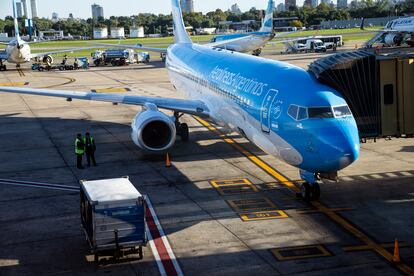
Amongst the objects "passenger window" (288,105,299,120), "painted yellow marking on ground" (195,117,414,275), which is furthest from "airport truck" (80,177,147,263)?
"painted yellow marking on ground" (195,117,414,275)

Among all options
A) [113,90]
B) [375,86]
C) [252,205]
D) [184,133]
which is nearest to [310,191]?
[252,205]

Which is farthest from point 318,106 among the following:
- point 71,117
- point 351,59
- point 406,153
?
point 71,117

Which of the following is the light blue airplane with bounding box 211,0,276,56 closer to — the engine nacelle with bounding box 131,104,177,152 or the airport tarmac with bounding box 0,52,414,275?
the airport tarmac with bounding box 0,52,414,275

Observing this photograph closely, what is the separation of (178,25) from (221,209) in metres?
27.4

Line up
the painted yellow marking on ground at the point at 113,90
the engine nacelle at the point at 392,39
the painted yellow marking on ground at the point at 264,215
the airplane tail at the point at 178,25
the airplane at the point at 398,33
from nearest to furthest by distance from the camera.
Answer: the painted yellow marking on ground at the point at 264,215, the airplane tail at the point at 178,25, the painted yellow marking on ground at the point at 113,90, the airplane at the point at 398,33, the engine nacelle at the point at 392,39

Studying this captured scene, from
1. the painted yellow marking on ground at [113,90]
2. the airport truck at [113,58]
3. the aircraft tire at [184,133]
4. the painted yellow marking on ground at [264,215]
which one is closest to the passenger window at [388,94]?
the painted yellow marking on ground at [264,215]

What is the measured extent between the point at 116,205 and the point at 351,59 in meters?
10.5

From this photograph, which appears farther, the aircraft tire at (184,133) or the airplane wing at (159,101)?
the aircraft tire at (184,133)

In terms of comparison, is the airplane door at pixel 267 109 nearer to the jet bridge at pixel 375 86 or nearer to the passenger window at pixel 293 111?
the passenger window at pixel 293 111

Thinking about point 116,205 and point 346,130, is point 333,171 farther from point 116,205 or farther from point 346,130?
point 116,205

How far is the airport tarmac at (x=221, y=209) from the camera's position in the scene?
16.3 metres

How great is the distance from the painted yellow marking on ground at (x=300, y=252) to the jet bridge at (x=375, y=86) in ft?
20.7

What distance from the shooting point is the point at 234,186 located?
24.0 meters

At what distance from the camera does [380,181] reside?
78.4ft
